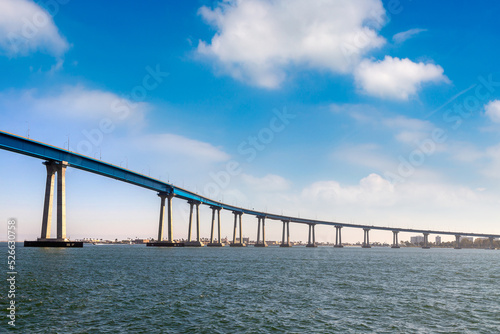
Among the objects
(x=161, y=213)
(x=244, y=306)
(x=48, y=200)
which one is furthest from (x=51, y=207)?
(x=244, y=306)

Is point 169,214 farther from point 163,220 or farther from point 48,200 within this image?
point 48,200

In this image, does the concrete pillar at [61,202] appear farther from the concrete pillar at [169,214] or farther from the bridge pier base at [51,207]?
the concrete pillar at [169,214]

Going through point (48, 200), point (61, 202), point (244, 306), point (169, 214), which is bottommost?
point (244, 306)

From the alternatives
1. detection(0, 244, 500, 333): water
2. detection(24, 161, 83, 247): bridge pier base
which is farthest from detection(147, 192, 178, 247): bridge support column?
detection(0, 244, 500, 333): water

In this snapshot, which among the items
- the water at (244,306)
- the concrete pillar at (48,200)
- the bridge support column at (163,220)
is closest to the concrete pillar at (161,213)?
the bridge support column at (163,220)

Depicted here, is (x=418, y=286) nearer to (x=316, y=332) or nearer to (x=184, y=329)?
(x=316, y=332)

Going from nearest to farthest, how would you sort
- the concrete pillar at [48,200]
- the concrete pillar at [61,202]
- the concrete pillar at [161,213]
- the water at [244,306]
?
the water at [244,306] → the concrete pillar at [48,200] → the concrete pillar at [61,202] → the concrete pillar at [161,213]

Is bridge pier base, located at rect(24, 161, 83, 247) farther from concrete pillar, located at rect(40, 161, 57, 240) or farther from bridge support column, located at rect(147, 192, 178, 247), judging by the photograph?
bridge support column, located at rect(147, 192, 178, 247)
